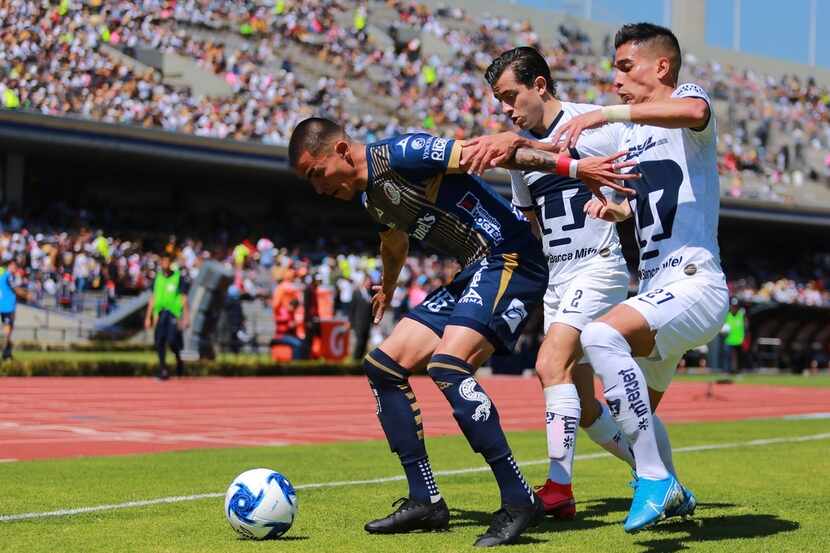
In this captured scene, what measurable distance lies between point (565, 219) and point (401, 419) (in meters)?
1.57

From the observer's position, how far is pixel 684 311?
5.54m

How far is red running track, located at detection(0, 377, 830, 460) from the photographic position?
11.8m

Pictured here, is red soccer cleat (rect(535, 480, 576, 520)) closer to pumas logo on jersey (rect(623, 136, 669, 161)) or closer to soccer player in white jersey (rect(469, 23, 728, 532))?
soccer player in white jersey (rect(469, 23, 728, 532))

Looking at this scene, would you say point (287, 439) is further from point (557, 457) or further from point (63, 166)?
point (63, 166)

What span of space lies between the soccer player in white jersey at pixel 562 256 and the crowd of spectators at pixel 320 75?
30401mm

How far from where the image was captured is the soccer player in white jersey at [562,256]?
6.69m

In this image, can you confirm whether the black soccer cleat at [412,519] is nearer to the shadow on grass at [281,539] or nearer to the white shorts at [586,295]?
the shadow on grass at [281,539]

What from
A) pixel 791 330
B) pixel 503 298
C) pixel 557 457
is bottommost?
pixel 791 330

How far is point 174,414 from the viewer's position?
15.0 metres

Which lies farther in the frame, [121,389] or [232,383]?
[232,383]

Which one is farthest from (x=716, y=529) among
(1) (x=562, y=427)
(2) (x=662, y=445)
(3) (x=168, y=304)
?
(3) (x=168, y=304)

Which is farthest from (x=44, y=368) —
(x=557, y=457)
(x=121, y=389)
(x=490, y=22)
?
(x=490, y=22)

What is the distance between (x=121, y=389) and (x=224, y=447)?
845 centimetres

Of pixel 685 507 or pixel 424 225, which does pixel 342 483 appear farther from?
pixel 685 507
